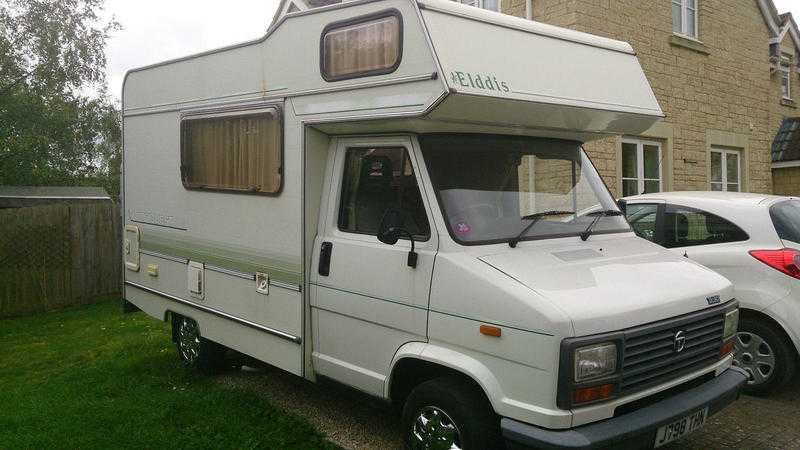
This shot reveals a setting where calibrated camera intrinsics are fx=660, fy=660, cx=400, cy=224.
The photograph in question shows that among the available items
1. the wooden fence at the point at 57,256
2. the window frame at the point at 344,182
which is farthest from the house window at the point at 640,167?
the wooden fence at the point at 57,256

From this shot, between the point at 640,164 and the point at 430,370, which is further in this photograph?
the point at 640,164

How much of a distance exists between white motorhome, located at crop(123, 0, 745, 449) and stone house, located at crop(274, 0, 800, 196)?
20.4 ft

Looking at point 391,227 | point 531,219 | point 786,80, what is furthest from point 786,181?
point 391,227

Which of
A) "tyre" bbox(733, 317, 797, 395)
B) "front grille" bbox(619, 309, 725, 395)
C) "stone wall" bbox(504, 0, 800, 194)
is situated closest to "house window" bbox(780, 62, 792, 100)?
"stone wall" bbox(504, 0, 800, 194)

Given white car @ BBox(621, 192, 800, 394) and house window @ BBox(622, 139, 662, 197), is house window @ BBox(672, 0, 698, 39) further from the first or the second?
white car @ BBox(621, 192, 800, 394)

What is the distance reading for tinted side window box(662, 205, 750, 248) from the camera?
5660 mm

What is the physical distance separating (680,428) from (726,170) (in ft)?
39.1

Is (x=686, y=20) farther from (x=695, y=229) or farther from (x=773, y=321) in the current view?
(x=773, y=321)

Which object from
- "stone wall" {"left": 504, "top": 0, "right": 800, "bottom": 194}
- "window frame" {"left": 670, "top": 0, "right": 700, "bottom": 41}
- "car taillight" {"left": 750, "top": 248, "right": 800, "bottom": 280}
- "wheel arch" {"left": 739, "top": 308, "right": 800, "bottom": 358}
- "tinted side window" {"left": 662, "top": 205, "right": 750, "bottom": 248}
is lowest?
"wheel arch" {"left": 739, "top": 308, "right": 800, "bottom": 358}

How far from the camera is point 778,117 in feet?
51.3

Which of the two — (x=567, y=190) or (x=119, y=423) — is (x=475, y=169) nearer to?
(x=567, y=190)

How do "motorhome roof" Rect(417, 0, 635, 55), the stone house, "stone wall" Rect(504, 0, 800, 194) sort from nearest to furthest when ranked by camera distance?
"motorhome roof" Rect(417, 0, 635, 55)
"stone wall" Rect(504, 0, 800, 194)
the stone house

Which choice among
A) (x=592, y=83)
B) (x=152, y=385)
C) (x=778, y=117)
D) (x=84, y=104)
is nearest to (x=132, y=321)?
(x=152, y=385)

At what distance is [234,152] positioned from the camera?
526 centimetres
